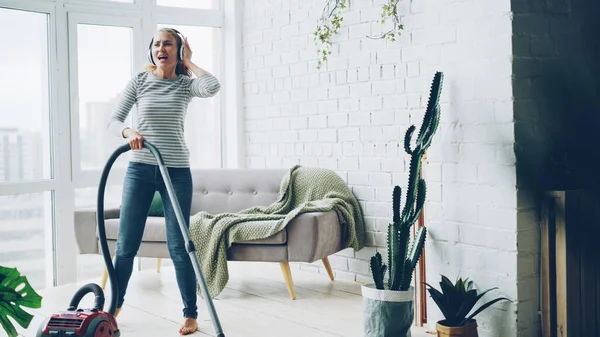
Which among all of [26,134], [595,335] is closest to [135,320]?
[26,134]

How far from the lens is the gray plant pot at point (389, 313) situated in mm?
2826

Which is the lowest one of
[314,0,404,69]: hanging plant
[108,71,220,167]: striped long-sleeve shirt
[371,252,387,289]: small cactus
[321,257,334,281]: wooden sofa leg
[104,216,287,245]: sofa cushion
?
[321,257,334,281]: wooden sofa leg

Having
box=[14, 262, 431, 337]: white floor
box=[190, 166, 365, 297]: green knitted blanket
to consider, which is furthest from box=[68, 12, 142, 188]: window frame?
box=[190, 166, 365, 297]: green knitted blanket

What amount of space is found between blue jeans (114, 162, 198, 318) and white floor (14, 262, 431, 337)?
0.32m

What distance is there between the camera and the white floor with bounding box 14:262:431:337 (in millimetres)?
3223

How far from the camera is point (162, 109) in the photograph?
10.2ft

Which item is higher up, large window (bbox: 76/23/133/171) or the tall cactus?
large window (bbox: 76/23/133/171)

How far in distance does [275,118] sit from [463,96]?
223 centimetres

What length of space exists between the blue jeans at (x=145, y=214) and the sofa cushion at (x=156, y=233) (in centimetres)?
67

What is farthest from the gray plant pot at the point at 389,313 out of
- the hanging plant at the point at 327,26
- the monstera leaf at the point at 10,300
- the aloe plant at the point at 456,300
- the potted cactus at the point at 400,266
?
the hanging plant at the point at 327,26

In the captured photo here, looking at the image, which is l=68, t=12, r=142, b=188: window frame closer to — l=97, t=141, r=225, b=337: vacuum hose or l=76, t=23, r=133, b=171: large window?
l=76, t=23, r=133, b=171: large window

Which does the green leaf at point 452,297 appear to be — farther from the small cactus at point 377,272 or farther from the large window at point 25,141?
the large window at point 25,141

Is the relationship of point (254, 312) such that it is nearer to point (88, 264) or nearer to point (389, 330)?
point (389, 330)

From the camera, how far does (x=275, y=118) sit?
15.9ft
